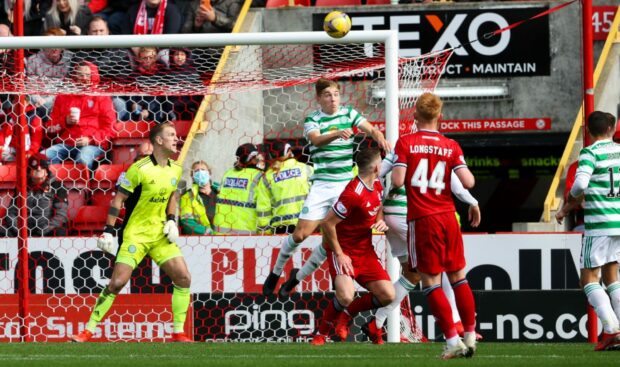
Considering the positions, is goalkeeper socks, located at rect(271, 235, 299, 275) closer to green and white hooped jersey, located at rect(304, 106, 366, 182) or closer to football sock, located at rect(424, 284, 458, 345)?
green and white hooped jersey, located at rect(304, 106, 366, 182)

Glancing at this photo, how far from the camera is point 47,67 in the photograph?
1567cm

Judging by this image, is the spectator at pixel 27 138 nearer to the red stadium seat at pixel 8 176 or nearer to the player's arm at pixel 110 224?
the red stadium seat at pixel 8 176

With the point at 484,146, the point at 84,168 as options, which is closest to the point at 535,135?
the point at 484,146

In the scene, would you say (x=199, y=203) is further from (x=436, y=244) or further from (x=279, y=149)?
(x=436, y=244)

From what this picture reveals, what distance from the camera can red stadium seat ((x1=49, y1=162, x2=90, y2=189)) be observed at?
48.2 ft

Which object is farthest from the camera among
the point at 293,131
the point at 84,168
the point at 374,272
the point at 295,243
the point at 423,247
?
the point at 293,131

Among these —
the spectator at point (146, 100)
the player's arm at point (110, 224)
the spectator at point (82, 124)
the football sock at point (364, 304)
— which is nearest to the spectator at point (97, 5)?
the spectator at point (146, 100)

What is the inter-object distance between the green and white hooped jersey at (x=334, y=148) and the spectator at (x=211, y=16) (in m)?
5.60

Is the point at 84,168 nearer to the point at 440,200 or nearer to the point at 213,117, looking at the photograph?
the point at 213,117

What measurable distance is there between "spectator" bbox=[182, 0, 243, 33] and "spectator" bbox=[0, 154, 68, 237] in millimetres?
3950

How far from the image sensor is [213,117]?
15.6m

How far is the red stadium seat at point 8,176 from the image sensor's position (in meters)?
14.1

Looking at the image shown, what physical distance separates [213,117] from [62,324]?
124 inches

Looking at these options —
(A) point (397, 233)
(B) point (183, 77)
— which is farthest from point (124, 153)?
(A) point (397, 233)
